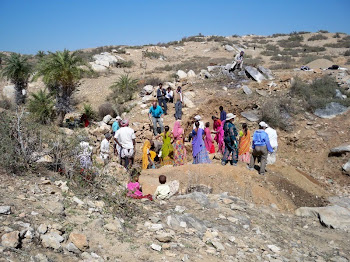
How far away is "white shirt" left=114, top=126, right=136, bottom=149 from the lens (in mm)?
6219

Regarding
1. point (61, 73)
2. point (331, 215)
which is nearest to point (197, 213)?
point (331, 215)

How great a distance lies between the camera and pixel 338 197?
23.4ft

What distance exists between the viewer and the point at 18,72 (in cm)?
1377

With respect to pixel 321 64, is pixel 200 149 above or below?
below

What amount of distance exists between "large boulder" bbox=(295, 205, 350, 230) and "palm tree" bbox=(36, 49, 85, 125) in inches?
331

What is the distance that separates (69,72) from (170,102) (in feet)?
13.5

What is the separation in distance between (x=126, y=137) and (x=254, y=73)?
8.59 meters

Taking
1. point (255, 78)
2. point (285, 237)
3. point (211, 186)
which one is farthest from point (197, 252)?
point (255, 78)

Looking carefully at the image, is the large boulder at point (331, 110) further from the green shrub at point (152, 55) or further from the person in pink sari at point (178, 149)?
the green shrub at point (152, 55)

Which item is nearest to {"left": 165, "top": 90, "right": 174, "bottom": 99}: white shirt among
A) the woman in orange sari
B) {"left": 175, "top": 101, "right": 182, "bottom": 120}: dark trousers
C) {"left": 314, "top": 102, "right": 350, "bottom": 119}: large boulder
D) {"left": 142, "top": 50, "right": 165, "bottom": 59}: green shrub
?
{"left": 175, "top": 101, "right": 182, "bottom": 120}: dark trousers

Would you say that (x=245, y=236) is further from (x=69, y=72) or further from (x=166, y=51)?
(x=166, y=51)

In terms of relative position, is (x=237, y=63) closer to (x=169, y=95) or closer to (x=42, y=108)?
(x=169, y=95)

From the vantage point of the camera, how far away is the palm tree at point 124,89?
44.9 ft

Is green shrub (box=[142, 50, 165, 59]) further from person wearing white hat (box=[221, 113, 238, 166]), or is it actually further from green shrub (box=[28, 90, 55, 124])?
person wearing white hat (box=[221, 113, 238, 166])
